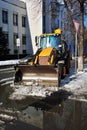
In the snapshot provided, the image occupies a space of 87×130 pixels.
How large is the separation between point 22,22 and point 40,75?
3406cm

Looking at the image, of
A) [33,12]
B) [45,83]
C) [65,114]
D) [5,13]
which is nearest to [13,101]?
[65,114]

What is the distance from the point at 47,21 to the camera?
157ft

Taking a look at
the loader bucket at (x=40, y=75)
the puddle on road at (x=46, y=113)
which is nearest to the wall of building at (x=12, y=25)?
the loader bucket at (x=40, y=75)

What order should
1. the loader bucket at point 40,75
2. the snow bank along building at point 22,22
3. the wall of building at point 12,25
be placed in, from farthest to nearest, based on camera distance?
the snow bank along building at point 22,22
the wall of building at point 12,25
the loader bucket at point 40,75

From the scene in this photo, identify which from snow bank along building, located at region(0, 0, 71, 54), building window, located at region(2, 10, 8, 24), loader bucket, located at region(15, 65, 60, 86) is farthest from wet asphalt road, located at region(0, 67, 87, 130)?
snow bank along building, located at region(0, 0, 71, 54)

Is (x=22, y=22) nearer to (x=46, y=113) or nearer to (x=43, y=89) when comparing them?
(x=43, y=89)

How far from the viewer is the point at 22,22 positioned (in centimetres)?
4522

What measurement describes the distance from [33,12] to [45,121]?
131ft

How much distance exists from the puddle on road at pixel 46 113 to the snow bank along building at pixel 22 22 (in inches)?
1257

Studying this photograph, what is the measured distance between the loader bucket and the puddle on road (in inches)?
83.0

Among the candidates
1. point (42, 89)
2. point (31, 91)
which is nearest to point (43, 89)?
point (42, 89)

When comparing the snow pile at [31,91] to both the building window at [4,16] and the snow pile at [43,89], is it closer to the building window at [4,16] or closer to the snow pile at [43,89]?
the snow pile at [43,89]

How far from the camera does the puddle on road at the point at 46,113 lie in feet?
20.6

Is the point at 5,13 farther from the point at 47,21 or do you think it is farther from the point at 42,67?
the point at 42,67
